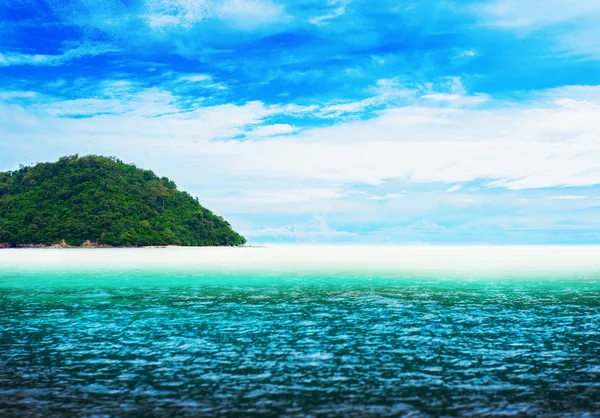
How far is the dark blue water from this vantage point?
53.9ft

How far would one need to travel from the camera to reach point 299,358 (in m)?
22.2

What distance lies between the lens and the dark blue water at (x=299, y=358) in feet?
53.9

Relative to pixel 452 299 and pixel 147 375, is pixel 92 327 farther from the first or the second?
pixel 452 299

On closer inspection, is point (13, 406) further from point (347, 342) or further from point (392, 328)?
point (392, 328)

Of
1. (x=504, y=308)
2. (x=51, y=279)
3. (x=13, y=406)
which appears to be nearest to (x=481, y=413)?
(x=13, y=406)

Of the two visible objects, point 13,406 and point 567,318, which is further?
point 567,318

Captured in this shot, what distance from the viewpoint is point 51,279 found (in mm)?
66500

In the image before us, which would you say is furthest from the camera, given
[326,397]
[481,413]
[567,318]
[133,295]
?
[133,295]

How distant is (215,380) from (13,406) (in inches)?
265

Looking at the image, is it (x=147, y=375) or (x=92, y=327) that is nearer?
(x=147, y=375)

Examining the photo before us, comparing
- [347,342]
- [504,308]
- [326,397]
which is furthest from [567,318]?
[326,397]

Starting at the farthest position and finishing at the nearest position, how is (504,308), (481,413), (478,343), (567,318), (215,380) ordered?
1. (504,308)
2. (567,318)
3. (478,343)
4. (215,380)
5. (481,413)

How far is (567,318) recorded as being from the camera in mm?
33500

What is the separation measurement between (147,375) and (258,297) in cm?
2697
